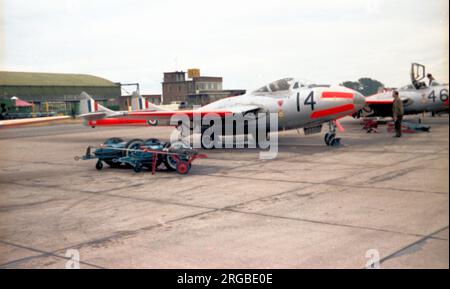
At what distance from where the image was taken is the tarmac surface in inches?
217

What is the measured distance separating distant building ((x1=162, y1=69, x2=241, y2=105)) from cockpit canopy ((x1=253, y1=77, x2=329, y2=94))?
13483 mm

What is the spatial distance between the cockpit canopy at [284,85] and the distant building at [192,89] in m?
13.5

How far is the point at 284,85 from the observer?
16875mm

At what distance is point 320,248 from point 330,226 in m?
1.09

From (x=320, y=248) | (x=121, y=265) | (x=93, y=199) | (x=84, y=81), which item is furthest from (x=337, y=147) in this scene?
(x=84, y=81)

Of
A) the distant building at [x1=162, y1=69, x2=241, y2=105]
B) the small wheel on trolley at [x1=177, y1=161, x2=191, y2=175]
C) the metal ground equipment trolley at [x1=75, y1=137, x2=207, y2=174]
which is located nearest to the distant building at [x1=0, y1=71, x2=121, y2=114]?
the distant building at [x1=162, y1=69, x2=241, y2=105]

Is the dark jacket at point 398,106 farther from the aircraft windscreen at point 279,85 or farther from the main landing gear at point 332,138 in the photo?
the aircraft windscreen at point 279,85

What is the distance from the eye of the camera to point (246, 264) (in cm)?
518

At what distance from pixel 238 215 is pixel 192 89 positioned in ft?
98.0

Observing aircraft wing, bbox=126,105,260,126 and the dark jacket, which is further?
the dark jacket

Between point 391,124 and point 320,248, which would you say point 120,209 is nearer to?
point 320,248

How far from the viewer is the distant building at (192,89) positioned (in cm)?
3108

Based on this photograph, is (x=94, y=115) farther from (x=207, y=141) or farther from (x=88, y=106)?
(x=207, y=141)

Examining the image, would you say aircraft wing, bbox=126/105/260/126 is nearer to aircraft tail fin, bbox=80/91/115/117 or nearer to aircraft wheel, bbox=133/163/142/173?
aircraft wheel, bbox=133/163/142/173
